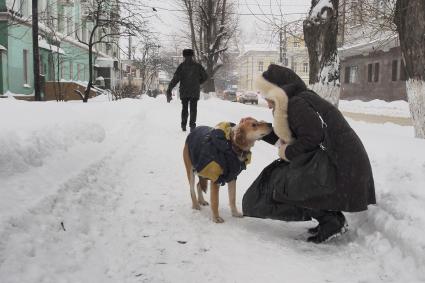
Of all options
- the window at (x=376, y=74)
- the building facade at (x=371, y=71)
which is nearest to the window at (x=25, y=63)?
the building facade at (x=371, y=71)

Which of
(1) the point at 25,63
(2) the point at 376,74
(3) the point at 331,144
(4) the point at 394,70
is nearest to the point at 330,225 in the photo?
(3) the point at 331,144

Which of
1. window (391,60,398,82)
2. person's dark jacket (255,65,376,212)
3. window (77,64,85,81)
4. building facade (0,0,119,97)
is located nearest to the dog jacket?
person's dark jacket (255,65,376,212)

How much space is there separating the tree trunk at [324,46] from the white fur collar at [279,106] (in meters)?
7.31

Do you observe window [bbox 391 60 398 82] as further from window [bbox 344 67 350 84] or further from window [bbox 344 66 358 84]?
window [bbox 344 67 350 84]

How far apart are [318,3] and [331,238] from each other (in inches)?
323

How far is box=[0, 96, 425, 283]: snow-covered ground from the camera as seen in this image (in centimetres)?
307

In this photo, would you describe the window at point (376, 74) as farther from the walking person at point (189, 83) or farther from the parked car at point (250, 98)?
the walking person at point (189, 83)

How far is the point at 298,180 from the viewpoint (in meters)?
3.59

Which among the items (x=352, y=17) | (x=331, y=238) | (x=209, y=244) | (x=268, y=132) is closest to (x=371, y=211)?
(x=331, y=238)

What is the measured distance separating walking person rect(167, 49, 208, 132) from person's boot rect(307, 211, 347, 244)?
725cm

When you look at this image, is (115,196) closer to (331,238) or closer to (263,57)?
(331,238)

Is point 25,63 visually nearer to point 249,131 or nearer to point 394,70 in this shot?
point 394,70

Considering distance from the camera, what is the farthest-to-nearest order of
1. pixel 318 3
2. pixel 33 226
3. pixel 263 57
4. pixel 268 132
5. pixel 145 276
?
1. pixel 263 57
2. pixel 318 3
3. pixel 268 132
4. pixel 33 226
5. pixel 145 276

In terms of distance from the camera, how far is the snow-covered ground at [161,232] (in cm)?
307
